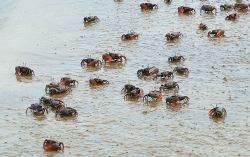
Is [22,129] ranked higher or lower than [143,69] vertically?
lower

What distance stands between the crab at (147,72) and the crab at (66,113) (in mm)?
6047

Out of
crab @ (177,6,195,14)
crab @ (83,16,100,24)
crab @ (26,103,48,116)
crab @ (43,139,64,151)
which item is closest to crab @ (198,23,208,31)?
crab @ (177,6,195,14)

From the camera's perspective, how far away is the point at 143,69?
112ft

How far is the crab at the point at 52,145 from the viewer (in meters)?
25.9

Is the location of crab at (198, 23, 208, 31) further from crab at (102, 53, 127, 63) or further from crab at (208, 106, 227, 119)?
crab at (208, 106, 227, 119)

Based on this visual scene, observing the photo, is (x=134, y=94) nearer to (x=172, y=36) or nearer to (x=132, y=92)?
(x=132, y=92)

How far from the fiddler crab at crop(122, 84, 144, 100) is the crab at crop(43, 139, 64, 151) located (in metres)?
6.36

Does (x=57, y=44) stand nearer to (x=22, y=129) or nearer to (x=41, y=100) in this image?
(x=41, y=100)

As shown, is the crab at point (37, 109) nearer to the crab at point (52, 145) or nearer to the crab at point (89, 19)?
the crab at point (52, 145)

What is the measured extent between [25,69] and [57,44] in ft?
19.2

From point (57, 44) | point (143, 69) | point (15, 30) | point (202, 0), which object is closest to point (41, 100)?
point (143, 69)

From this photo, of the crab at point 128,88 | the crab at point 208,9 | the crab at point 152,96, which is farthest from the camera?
the crab at point 208,9

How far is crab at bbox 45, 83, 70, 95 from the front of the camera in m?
32.0

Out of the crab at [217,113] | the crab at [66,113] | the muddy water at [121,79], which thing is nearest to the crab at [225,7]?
the muddy water at [121,79]
